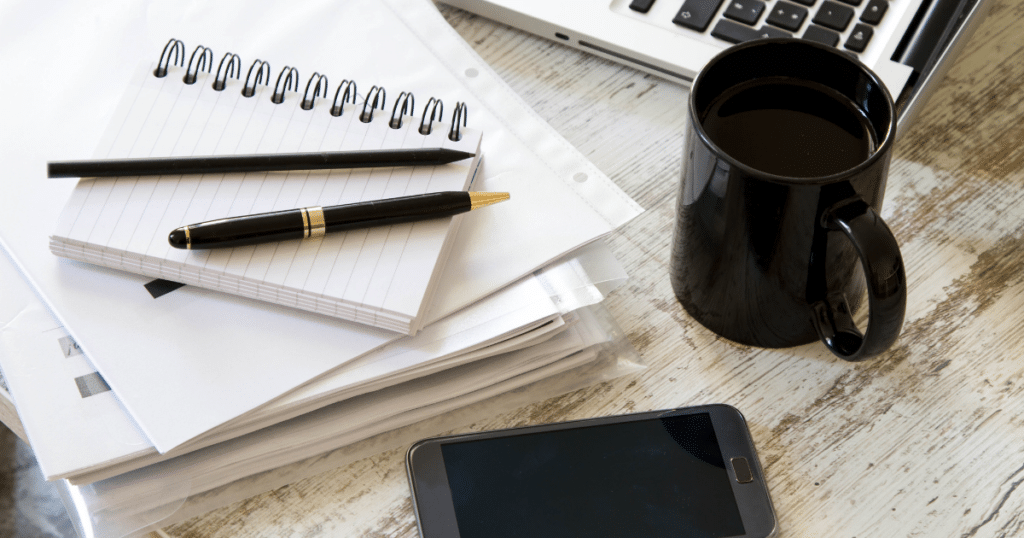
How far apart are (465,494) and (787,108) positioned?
0.95ft

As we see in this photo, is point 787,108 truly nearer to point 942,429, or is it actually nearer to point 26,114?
point 942,429

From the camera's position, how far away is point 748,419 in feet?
1.71

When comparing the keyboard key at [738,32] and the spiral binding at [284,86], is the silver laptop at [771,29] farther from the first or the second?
the spiral binding at [284,86]

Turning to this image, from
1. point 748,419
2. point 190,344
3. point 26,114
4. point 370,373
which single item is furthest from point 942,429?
point 26,114

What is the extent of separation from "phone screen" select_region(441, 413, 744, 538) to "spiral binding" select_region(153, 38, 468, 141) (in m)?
0.21

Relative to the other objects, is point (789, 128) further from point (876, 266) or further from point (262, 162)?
point (262, 162)

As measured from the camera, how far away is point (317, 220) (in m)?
0.50

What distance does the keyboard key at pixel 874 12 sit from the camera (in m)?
0.64

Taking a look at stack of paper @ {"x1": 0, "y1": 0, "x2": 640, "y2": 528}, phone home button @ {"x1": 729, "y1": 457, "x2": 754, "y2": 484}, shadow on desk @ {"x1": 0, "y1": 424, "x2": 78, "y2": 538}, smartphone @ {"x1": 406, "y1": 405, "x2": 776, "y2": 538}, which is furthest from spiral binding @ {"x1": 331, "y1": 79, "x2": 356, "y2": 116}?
shadow on desk @ {"x1": 0, "y1": 424, "x2": 78, "y2": 538}

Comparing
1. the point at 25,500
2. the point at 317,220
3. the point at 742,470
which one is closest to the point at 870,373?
the point at 742,470

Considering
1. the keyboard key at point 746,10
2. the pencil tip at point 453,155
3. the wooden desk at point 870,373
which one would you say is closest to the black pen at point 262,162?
the pencil tip at point 453,155

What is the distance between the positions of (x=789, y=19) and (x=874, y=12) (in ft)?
0.21

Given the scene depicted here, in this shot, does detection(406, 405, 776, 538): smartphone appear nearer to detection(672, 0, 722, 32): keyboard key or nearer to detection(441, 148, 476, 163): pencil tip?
detection(441, 148, 476, 163): pencil tip

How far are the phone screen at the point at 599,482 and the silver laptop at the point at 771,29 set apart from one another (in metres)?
0.30
